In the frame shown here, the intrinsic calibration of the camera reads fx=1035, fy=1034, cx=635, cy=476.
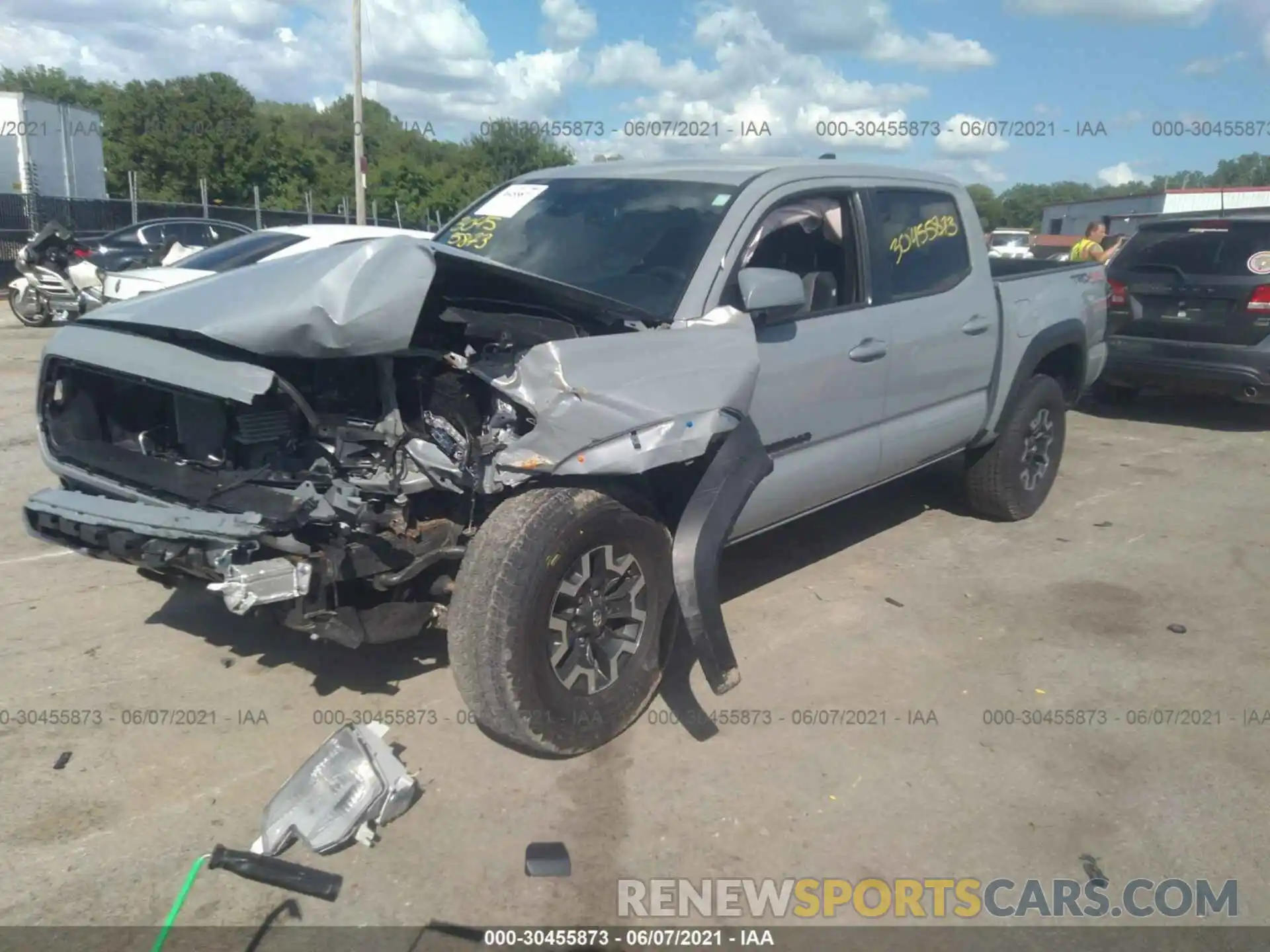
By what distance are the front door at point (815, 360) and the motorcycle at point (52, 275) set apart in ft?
38.5

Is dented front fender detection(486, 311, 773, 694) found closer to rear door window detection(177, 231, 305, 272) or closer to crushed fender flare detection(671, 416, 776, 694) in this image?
crushed fender flare detection(671, 416, 776, 694)

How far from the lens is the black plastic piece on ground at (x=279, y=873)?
9.16 feet

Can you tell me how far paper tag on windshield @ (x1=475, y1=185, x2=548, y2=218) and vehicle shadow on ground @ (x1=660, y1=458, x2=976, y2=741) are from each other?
1.87 m

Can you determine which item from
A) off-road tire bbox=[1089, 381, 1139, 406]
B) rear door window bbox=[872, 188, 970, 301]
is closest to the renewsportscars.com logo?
rear door window bbox=[872, 188, 970, 301]

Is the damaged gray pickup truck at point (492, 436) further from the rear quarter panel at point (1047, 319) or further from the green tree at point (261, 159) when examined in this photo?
the green tree at point (261, 159)

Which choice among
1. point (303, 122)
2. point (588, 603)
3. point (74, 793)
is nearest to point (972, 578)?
point (588, 603)

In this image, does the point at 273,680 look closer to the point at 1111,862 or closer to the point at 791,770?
the point at 791,770

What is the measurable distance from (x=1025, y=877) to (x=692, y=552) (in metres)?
1.36

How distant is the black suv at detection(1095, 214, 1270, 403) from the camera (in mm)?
8375

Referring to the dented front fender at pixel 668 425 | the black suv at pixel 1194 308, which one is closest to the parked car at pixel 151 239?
the black suv at pixel 1194 308

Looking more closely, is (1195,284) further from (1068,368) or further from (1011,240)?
(1011,240)

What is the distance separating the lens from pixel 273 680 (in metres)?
3.95

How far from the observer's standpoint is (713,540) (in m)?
3.43

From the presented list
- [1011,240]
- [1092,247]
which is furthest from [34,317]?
[1011,240]
